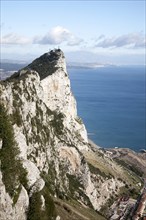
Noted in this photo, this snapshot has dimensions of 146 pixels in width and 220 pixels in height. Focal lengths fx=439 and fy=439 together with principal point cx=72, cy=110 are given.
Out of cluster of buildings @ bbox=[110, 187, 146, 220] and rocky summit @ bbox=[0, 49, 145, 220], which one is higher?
rocky summit @ bbox=[0, 49, 145, 220]

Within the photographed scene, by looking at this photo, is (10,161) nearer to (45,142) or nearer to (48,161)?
(48,161)

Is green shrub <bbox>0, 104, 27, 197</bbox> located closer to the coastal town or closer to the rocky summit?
the rocky summit

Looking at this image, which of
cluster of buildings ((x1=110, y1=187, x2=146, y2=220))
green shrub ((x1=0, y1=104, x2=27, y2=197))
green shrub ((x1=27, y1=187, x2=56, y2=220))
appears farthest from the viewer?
cluster of buildings ((x1=110, y1=187, x2=146, y2=220))

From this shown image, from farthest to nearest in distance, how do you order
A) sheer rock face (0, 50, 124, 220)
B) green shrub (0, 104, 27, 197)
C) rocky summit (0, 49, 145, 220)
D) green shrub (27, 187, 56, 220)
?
sheer rock face (0, 50, 124, 220)
green shrub (27, 187, 56, 220)
rocky summit (0, 49, 145, 220)
green shrub (0, 104, 27, 197)

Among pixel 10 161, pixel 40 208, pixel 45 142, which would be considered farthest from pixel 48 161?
pixel 10 161

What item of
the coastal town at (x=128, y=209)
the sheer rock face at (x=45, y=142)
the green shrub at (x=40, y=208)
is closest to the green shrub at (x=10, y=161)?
the sheer rock face at (x=45, y=142)

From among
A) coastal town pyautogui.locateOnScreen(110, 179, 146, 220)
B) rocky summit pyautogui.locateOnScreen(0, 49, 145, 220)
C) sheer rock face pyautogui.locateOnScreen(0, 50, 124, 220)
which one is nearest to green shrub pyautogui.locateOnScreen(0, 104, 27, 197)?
rocky summit pyautogui.locateOnScreen(0, 49, 145, 220)

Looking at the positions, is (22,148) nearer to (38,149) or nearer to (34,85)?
(38,149)

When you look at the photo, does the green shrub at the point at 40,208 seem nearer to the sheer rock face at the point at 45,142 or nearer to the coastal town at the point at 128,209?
the sheer rock face at the point at 45,142

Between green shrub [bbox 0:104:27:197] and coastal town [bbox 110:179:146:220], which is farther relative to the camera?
coastal town [bbox 110:179:146:220]
